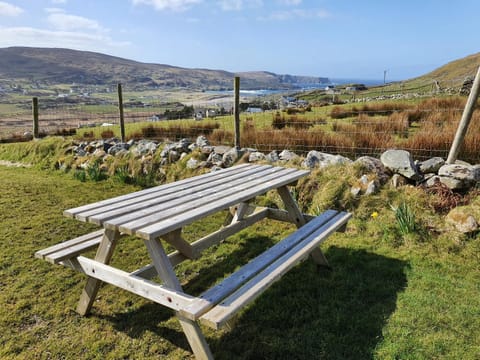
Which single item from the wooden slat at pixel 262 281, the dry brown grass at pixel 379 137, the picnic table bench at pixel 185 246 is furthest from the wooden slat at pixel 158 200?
the dry brown grass at pixel 379 137

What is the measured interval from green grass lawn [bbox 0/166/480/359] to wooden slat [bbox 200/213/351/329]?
0.51 m

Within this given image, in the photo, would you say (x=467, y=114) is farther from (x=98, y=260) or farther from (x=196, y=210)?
(x=98, y=260)

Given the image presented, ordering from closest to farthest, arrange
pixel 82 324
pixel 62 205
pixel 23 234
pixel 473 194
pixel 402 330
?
pixel 402 330 < pixel 82 324 < pixel 473 194 < pixel 23 234 < pixel 62 205

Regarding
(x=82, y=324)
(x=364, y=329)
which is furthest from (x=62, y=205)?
(x=364, y=329)

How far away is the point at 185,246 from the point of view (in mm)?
2809

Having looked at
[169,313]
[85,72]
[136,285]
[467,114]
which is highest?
[85,72]

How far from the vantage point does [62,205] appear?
219 inches

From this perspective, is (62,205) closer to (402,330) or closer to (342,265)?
(342,265)

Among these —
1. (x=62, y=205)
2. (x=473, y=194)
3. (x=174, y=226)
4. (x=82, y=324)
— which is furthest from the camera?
(x=62, y=205)

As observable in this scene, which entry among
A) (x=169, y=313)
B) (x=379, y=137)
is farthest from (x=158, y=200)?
(x=379, y=137)

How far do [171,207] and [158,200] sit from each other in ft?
0.74

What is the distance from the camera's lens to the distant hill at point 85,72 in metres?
123

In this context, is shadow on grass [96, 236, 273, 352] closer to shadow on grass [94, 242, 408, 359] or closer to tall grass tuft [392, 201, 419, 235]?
shadow on grass [94, 242, 408, 359]

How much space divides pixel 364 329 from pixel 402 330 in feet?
0.91
